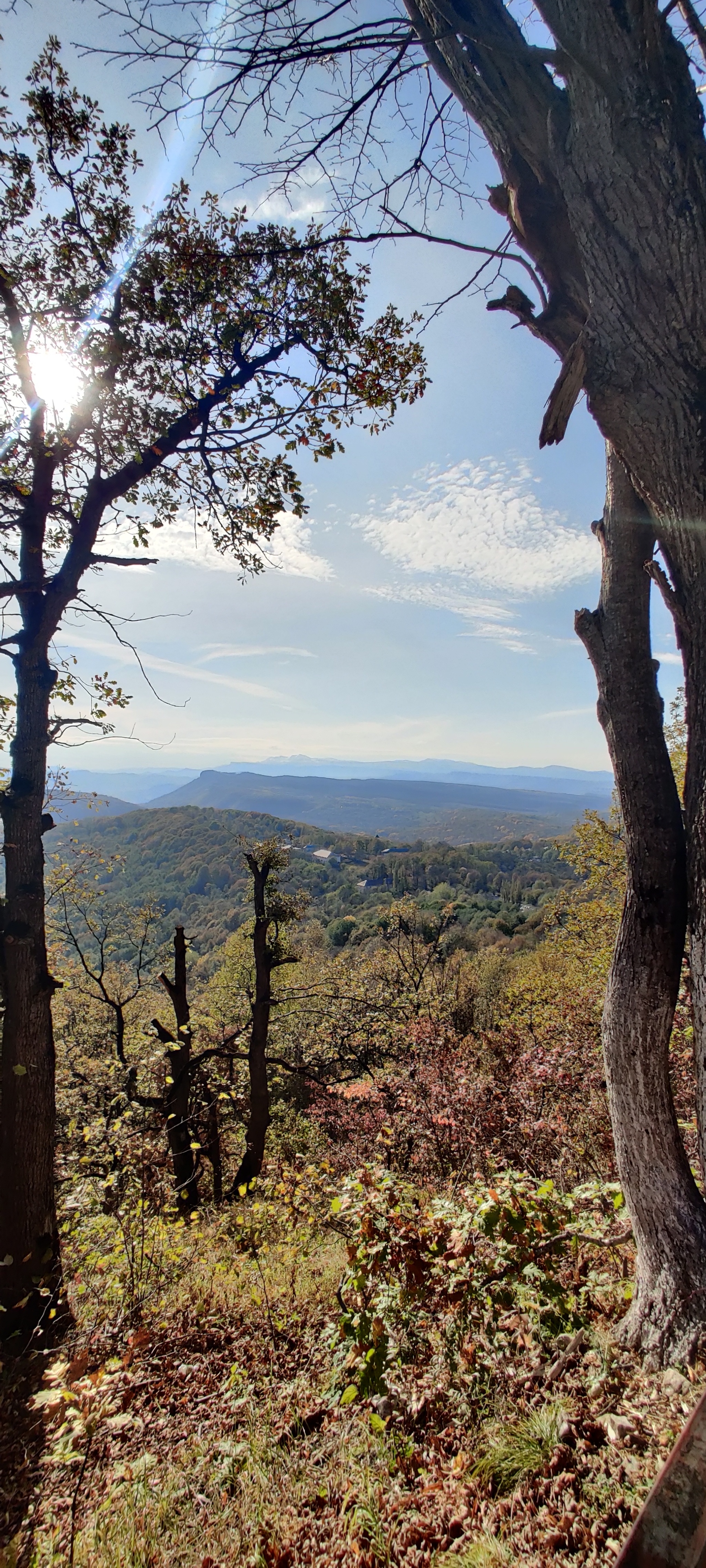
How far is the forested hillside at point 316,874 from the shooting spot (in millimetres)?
54156

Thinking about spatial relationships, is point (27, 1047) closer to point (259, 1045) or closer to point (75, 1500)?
point (75, 1500)

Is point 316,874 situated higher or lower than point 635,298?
lower

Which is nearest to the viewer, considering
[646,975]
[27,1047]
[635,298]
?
[635,298]

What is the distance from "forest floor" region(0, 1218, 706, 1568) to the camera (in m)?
2.29

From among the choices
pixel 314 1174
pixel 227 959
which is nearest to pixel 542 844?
pixel 227 959

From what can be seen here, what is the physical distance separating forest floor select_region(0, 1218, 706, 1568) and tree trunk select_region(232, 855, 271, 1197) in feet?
19.8

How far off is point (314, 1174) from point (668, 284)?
25.5ft

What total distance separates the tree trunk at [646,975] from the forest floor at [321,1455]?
297mm

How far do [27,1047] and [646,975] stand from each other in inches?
175

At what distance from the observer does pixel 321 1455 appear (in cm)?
293

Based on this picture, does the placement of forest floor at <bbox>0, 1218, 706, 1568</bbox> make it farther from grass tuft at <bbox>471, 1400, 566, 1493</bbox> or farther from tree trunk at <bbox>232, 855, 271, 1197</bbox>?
tree trunk at <bbox>232, 855, 271, 1197</bbox>

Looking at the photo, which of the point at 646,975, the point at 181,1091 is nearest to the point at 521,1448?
the point at 646,975

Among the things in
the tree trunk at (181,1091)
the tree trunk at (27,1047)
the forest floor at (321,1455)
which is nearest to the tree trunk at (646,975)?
the forest floor at (321,1455)

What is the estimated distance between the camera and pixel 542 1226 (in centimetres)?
347
